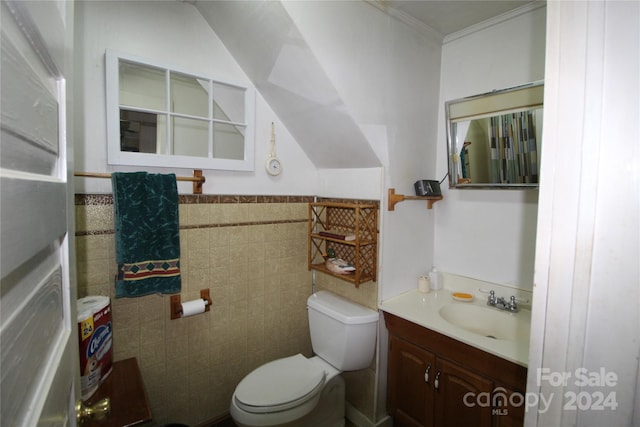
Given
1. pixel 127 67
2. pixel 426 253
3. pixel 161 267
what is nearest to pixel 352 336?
pixel 426 253

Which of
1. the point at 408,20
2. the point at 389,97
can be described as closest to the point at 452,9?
the point at 408,20

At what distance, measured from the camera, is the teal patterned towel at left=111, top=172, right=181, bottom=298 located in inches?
56.7

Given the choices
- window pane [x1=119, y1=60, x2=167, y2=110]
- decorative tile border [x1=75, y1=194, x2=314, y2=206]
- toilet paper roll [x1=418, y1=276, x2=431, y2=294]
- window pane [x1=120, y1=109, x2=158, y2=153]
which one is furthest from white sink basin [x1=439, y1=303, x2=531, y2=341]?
window pane [x1=119, y1=60, x2=167, y2=110]

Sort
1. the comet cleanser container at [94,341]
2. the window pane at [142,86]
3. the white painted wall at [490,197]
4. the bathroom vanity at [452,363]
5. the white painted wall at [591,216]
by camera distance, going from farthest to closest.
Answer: the white painted wall at [490,197] → the window pane at [142,86] → the bathroom vanity at [452,363] → the comet cleanser container at [94,341] → the white painted wall at [591,216]

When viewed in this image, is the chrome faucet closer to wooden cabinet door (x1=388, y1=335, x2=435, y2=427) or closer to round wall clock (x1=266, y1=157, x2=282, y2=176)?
wooden cabinet door (x1=388, y1=335, x2=435, y2=427)

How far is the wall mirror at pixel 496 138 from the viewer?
1646mm

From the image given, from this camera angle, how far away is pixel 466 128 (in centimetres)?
193

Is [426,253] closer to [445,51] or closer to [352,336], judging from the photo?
[352,336]

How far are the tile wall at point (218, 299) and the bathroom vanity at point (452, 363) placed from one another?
220 millimetres

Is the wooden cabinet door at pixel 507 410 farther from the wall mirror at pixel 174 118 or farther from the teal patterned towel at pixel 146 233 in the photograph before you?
the wall mirror at pixel 174 118

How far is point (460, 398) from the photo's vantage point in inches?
61.0

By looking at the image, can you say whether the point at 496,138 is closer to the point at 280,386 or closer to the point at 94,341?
the point at 280,386

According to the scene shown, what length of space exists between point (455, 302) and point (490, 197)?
0.69 metres

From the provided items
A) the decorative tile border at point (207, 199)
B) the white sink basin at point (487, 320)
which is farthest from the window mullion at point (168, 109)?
the white sink basin at point (487, 320)
